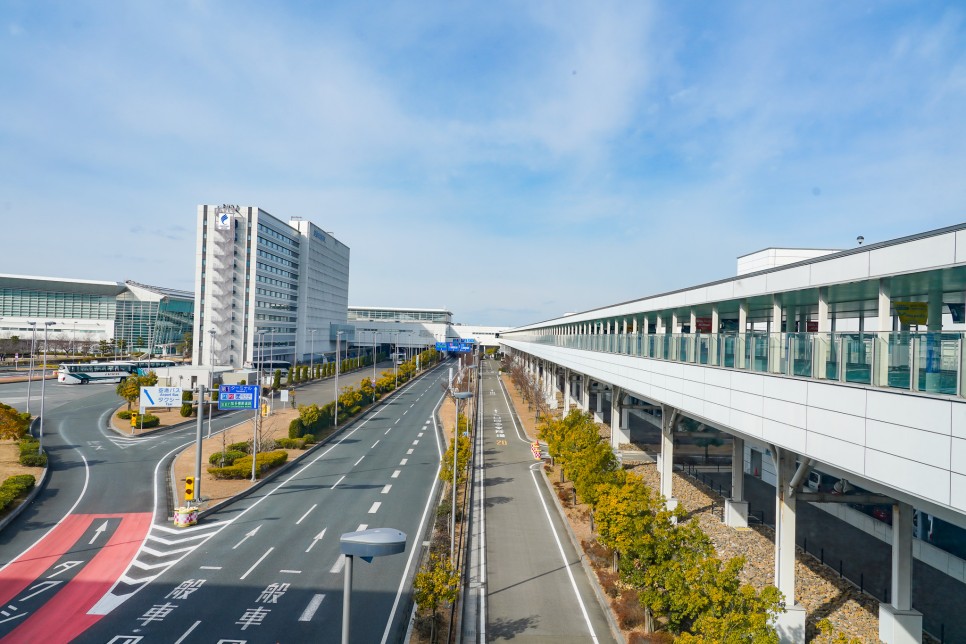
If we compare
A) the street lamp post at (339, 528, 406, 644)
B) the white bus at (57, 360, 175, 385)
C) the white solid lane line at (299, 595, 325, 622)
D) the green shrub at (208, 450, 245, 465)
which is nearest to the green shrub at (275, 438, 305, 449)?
the green shrub at (208, 450, 245, 465)

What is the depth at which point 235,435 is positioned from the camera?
39562 mm

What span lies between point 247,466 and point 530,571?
723 inches

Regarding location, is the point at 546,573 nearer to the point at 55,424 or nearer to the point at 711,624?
the point at 711,624

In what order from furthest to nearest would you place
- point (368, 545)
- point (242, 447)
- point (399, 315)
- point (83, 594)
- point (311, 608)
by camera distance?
point (399, 315)
point (242, 447)
point (83, 594)
point (311, 608)
point (368, 545)

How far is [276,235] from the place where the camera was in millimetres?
84312

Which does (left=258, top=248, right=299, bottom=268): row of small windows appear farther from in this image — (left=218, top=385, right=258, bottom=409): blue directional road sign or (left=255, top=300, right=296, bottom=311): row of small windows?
(left=218, top=385, right=258, bottom=409): blue directional road sign

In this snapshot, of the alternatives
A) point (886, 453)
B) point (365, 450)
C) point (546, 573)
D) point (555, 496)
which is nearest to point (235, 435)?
point (365, 450)

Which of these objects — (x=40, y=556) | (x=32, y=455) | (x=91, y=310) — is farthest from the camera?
(x=91, y=310)

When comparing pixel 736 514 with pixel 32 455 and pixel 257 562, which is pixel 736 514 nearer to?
pixel 257 562

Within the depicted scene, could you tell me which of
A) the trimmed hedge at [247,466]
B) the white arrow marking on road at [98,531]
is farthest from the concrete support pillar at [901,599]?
the trimmed hedge at [247,466]

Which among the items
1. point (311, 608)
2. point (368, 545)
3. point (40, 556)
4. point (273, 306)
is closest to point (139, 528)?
point (40, 556)

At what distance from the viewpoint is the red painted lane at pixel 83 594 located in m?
14.4

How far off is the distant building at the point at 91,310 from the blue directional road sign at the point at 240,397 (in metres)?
89.4

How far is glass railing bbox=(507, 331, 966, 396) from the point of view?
8.59m
